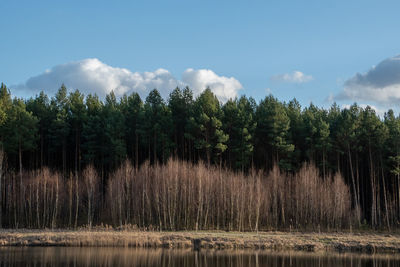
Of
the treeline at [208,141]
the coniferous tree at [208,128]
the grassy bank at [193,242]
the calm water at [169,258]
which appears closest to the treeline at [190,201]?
the treeline at [208,141]

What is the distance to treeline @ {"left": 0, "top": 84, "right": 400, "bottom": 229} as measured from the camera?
56969 millimetres

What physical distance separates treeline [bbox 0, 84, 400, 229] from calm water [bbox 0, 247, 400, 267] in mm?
20022

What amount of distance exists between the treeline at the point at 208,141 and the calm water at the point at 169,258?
788 inches

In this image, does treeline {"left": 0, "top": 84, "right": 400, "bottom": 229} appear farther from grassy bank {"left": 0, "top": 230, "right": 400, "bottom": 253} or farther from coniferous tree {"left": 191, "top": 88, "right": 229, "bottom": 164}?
grassy bank {"left": 0, "top": 230, "right": 400, "bottom": 253}

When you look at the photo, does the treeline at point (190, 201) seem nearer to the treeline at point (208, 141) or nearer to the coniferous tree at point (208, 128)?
the treeline at point (208, 141)

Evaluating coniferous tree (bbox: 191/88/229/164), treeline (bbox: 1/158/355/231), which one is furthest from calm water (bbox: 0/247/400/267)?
coniferous tree (bbox: 191/88/229/164)

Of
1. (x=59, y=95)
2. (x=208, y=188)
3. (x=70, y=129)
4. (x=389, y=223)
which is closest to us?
(x=208, y=188)

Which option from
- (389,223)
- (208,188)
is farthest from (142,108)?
(389,223)

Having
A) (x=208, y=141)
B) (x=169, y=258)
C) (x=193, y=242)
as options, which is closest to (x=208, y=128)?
(x=208, y=141)

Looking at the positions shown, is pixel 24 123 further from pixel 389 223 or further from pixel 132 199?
pixel 389 223

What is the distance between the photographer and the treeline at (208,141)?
187ft

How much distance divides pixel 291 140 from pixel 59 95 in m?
36.1

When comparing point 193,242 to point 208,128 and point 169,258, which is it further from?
point 208,128

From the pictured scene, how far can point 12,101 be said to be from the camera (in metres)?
67.8
